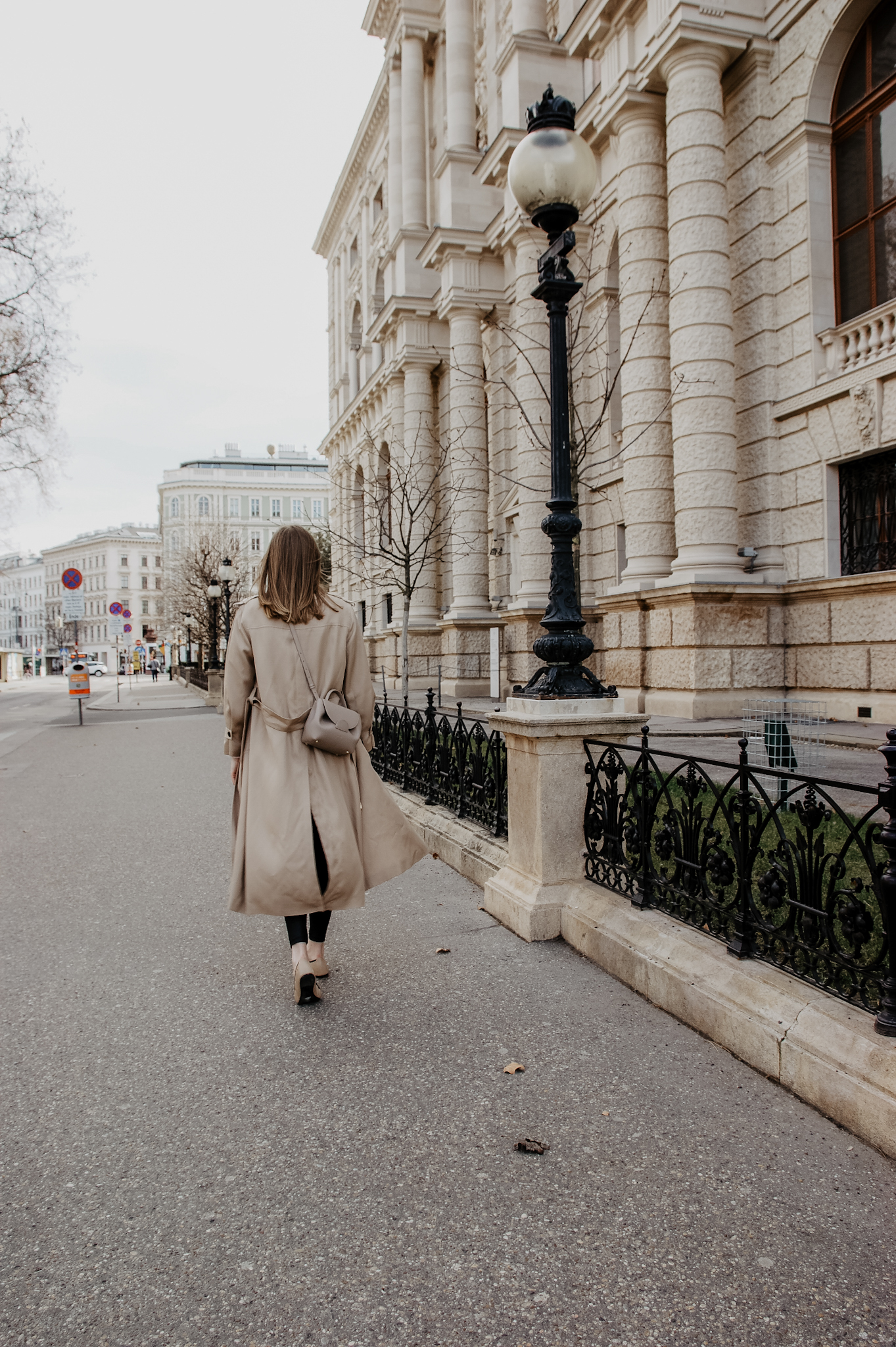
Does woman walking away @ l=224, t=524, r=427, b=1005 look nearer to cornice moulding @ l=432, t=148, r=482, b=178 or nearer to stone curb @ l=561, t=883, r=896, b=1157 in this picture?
stone curb @ l=561, t=883, r=896, b=1157

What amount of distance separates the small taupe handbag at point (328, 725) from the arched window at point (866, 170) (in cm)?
1117

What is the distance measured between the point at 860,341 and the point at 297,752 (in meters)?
11.0

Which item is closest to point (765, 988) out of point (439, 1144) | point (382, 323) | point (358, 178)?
point (439, 1144)

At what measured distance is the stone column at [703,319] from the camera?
41.0ft

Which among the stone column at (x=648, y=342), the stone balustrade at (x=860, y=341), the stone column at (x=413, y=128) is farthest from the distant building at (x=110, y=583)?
the stone balustrade at (x=860, y=341)

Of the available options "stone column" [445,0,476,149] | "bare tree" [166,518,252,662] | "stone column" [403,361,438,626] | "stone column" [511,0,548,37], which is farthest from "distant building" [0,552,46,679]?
"stone column" [511,0,548,37]

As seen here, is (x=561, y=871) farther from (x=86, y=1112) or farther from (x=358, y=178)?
(x=358, y=178)

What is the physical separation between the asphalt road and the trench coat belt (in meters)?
1.21

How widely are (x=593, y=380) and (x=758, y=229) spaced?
15.8 ft

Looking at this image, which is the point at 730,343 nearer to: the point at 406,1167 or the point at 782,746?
the point at 782,746

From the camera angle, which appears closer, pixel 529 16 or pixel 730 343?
pixel 730 343

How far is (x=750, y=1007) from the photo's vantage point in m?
3.09

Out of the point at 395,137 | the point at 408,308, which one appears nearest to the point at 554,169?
the point at 408,308

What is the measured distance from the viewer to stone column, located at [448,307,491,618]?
22484 millimetres
